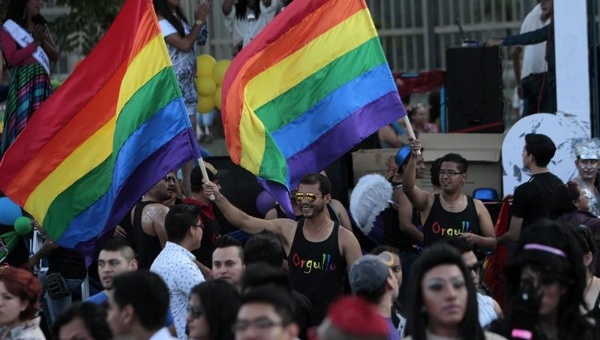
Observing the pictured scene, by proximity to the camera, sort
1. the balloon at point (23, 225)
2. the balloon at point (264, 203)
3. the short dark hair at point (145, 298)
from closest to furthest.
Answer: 1. the short dark hair at point (145, 298)
2. the balloon at point (23, 225)
3. the balloon at point (264, 203)

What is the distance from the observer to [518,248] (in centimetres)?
689

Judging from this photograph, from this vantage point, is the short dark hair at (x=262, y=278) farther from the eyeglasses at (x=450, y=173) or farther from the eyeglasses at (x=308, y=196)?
the eyeglasses at (x=450, y=173)

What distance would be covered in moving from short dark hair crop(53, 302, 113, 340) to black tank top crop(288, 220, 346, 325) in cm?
270

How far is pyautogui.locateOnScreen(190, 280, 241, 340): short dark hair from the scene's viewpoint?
714cm

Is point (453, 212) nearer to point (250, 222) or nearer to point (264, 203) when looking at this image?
point (250, 222)

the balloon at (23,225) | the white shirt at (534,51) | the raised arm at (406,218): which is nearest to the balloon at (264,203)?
the raised arm at (406,218)

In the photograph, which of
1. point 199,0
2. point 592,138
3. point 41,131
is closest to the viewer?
point 41,131

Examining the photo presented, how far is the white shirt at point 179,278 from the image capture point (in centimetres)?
883

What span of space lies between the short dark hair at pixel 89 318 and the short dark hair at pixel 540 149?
4419mm

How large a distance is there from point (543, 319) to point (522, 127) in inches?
238

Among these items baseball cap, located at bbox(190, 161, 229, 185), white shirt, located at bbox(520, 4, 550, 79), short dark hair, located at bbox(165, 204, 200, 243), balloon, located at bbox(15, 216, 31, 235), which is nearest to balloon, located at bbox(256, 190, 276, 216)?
baseball cap, located at bbox(190, 161, 229, 185)

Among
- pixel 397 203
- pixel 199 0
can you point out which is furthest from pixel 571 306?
pixel 199 0

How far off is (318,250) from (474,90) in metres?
5.10

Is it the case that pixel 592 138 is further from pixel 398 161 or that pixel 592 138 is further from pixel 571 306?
pixel 571 306
